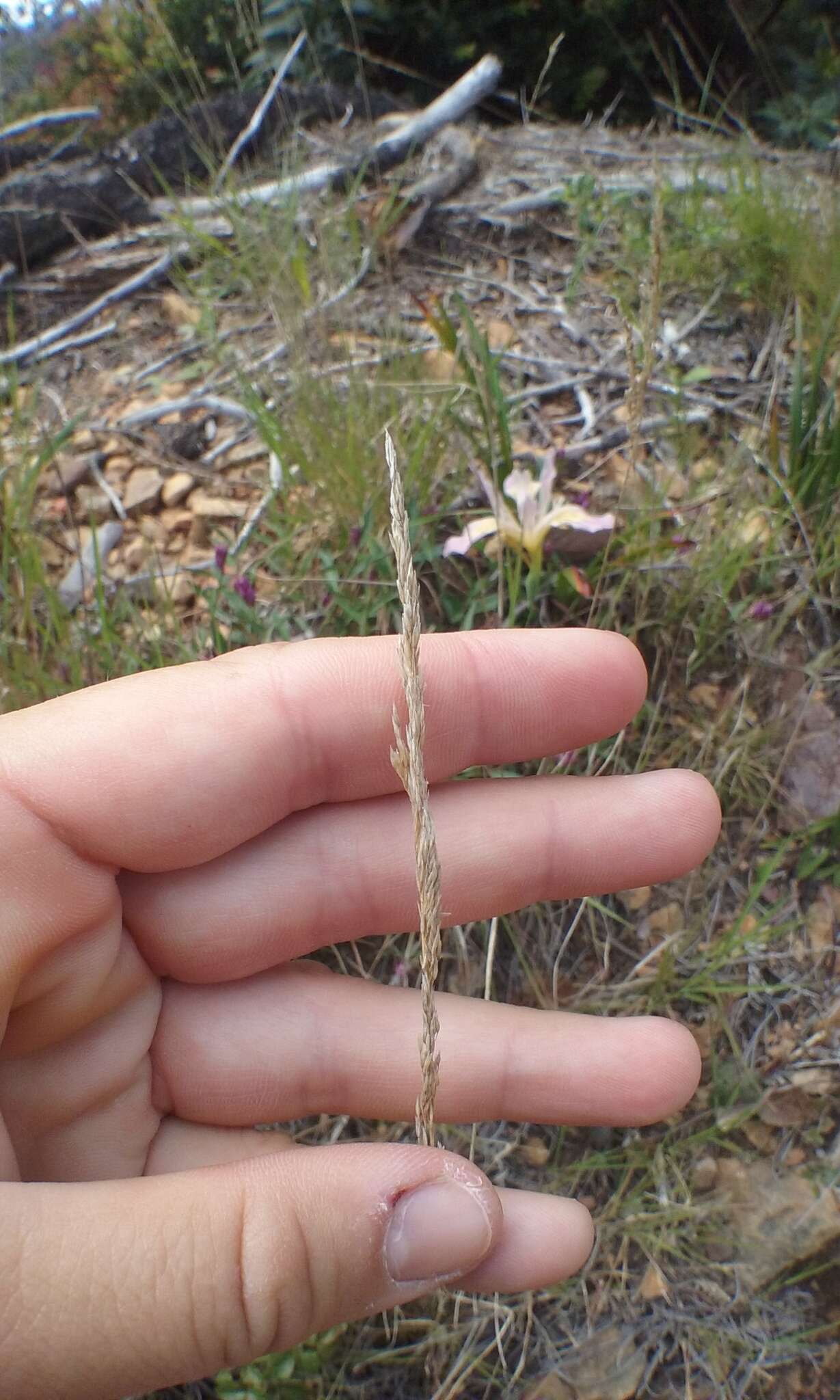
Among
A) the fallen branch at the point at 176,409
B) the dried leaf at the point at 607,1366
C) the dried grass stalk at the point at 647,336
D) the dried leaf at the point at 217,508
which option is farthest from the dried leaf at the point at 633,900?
the fallen branch at the point at 176,409

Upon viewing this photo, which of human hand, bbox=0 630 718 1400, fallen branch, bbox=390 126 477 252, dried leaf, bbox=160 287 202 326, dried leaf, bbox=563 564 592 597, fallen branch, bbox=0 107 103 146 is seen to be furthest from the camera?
fallen branch, bbox=0 107 103 146

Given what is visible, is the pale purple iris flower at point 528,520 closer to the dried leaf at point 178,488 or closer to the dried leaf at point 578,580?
the dried leaf at point 578,580

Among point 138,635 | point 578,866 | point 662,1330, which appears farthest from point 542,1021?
point 138,635

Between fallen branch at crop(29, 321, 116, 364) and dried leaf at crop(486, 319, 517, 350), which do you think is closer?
dried leaf at crop(486, 319, 517, 350)

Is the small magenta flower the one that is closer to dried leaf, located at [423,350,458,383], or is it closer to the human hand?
the human hand

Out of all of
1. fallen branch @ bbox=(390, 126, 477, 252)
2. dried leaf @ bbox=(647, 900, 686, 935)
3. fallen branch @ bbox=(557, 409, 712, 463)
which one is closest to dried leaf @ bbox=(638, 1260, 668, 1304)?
dried leaf @ bbox=(647, 900, 686, 935)

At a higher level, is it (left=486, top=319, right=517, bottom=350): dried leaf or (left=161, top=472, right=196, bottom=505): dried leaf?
(left=486, top=319, right=517, bottom=350): dried leaf

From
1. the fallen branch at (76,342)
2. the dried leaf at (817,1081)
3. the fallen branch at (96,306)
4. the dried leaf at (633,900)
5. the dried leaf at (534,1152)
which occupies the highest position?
the fallen branch at (96,306)
